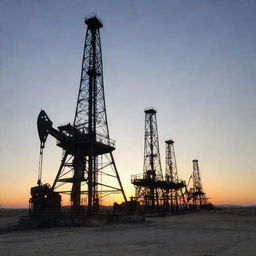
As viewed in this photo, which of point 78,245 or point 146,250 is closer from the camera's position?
point 146,250

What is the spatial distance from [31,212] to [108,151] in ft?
35.6

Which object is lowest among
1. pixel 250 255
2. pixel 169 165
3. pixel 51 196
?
pixel 250 255

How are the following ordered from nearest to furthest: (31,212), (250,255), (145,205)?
(250,255) < (31,212) < (145,205)

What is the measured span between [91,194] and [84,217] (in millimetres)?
3785

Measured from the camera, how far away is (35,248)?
512 inches

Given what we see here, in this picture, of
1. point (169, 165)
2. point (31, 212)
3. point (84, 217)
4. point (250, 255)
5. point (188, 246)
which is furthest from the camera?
point (169, 165)

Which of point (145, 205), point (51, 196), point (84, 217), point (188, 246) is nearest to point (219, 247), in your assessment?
point (188, 246)

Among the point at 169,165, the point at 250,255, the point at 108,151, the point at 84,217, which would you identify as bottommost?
the point at 250,255

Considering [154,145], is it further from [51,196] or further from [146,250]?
[146,250]

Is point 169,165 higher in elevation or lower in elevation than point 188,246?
higher

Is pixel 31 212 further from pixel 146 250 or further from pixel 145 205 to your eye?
pixel 145 205

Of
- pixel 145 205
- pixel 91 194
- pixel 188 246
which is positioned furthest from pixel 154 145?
pixel 188 246

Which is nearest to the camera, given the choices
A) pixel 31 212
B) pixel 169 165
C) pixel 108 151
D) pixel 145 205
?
pixel 31 212

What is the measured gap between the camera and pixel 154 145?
6400 centimetres
